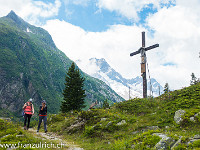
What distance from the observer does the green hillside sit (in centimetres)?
787

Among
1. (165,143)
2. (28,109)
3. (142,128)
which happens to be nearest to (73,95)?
(28,109)

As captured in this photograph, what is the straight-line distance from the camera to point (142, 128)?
11.8m

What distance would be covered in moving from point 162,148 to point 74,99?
2754 cm

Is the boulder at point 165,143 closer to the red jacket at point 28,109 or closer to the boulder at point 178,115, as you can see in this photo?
the boulder at point 178,115

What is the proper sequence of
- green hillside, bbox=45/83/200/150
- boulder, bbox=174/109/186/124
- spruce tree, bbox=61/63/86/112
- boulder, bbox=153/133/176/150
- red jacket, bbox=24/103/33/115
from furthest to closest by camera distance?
1. spruce tree, bbox=61/63/86/112
2. red jacket, bbox=24/103/33/115
3. boulder, bbox=174/109/186/124
4. green hillside, bbox=45/83/200/150
5. boulder, bbox=153/133/176/150

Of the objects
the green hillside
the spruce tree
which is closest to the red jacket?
the green hillside

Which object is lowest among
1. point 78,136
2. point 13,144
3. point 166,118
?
point 78,136

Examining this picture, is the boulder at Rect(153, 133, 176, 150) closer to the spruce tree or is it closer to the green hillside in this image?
the green hillside

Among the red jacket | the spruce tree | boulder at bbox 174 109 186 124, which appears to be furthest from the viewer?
the spruce tree

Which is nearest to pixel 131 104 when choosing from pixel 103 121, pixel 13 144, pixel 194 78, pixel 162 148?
pixel 103 121

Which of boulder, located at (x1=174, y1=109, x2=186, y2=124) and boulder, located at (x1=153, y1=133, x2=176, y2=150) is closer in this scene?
boulder, located at (x1=153, y1=133, x2=176, y2=150)

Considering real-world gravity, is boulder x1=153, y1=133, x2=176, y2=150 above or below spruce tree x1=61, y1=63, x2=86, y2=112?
below

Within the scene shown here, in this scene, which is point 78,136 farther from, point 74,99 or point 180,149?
point 74,99

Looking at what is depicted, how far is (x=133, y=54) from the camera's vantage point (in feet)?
73.6
